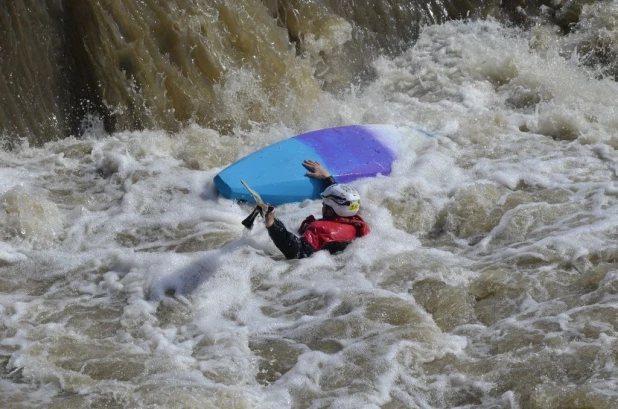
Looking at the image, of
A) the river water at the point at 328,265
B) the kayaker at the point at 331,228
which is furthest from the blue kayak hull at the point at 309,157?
the kayaker at the point at 331,228

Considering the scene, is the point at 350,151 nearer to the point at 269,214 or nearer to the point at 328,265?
the point at 328,265

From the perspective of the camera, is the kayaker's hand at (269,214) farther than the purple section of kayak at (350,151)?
No

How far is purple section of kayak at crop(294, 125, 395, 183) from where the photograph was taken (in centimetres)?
640

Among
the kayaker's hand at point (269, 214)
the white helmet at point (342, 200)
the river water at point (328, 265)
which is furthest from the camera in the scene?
the white helmet at point (342, 200)

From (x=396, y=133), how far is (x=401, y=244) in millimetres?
1707

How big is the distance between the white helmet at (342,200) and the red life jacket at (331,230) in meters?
0.05

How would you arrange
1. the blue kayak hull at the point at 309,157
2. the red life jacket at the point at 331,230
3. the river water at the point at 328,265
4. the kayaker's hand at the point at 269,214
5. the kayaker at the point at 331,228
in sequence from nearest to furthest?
the river water at the point at 328,265 → the kayaker's hand at the point at 269,214 → the kayaker at the point at 331,228 → the red life jacket at the point at 331,230 → the blue kayak hull at the point at 309,157

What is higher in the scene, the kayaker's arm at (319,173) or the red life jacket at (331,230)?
the kayaker's arm at (319,173)

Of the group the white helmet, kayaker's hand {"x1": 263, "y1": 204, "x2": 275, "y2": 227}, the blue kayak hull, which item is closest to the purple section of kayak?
the blue kayak hull

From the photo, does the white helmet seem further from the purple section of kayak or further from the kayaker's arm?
the purple section of kayak

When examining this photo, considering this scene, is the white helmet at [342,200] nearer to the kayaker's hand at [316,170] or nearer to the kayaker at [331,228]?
the kayaker at [331,228]

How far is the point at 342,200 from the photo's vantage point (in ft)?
18.0

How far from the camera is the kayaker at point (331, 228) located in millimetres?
5254

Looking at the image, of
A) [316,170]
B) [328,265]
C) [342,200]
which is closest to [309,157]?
[316,170]
